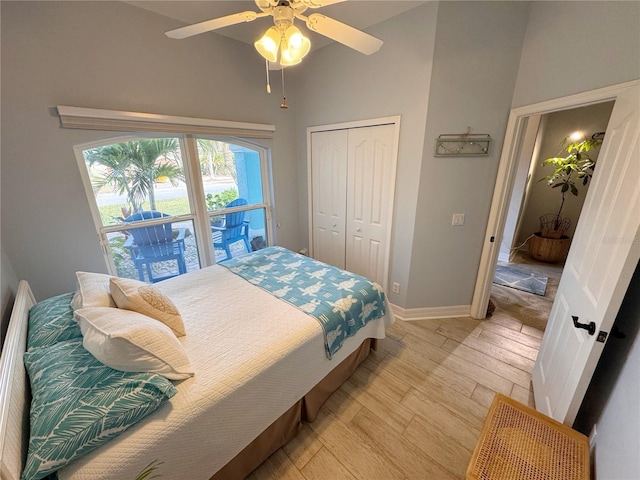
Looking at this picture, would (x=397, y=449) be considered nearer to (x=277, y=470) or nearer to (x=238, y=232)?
(x=277, y=470)

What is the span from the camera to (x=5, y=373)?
0.88m

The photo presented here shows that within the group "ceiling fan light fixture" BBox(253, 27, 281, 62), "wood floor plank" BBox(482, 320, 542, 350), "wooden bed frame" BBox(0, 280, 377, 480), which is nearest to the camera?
"wooden bed frame" BBox(0, 280, 377, 480)

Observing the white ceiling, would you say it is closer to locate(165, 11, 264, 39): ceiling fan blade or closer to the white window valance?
the white window valance

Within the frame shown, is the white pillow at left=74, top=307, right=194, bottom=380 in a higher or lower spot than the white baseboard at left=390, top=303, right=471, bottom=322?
higher

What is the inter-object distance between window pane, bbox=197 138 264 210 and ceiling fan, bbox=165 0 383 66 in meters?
1.32

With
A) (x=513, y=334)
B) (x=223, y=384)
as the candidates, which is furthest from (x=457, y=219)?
(x=223, y=384)

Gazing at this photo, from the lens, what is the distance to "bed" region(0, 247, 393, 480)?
860 millimetres

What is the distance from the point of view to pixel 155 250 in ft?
7.92

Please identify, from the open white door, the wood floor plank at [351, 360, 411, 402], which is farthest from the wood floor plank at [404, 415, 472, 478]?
the open white door

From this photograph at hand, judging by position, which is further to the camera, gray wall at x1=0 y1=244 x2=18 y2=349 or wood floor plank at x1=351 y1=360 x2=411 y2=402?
wood floor plank at x1=351 y1=360 x2=411 y2=402

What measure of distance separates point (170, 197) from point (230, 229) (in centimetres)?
73

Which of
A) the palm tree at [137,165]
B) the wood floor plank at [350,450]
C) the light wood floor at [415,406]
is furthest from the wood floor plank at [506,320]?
the palm tree at [137,165]

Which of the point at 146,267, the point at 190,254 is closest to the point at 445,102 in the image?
the point at 190,254

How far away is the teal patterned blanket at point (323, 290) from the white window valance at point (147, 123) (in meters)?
1.32
